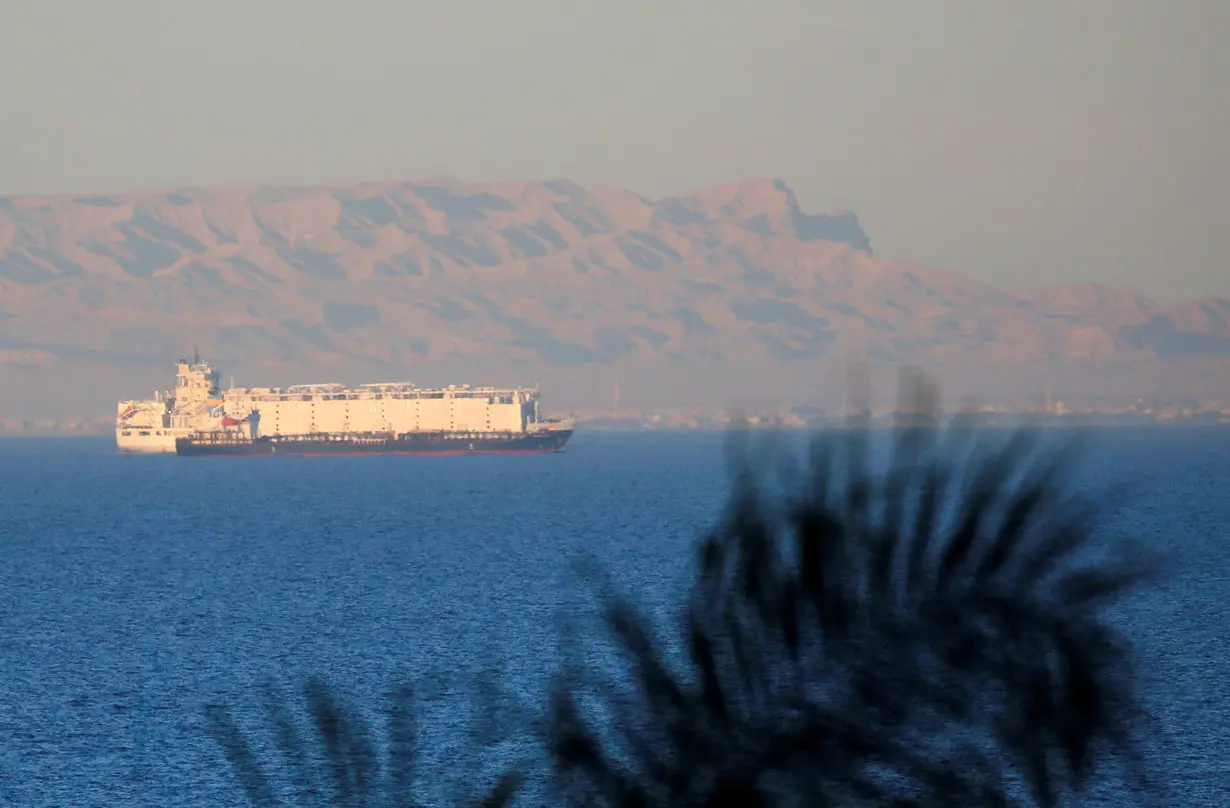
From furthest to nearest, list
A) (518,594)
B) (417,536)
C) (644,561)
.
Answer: (417,536), (644,561), (518,594)

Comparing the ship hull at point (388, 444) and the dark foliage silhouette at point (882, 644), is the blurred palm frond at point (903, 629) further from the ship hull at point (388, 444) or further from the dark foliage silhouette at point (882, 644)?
the ship hull at point (388, 444)

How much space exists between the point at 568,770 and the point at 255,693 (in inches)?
1444

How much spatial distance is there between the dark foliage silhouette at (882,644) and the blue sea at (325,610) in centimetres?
22

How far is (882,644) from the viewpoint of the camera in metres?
3.83

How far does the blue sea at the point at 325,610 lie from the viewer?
32.0 m

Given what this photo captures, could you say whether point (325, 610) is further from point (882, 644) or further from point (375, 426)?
→ point (375, 426)

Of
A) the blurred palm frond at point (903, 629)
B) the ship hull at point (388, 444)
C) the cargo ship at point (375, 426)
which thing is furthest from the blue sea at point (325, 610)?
the cargo ship at point (375, 426)

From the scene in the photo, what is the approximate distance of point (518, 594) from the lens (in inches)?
2432

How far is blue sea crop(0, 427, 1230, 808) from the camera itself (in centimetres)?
3203

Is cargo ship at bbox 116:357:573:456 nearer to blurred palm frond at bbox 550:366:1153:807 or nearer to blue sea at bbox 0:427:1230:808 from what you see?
blue sea at bbox 0:427:1230:808

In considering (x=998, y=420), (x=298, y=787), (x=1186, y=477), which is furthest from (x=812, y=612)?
(x=1186, y=477)

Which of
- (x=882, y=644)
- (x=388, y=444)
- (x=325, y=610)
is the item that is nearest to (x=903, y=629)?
Answer: (x=882, y=644)

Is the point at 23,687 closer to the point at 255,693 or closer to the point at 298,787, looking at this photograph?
the point at 255,693

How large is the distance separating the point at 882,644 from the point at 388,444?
616 ft
